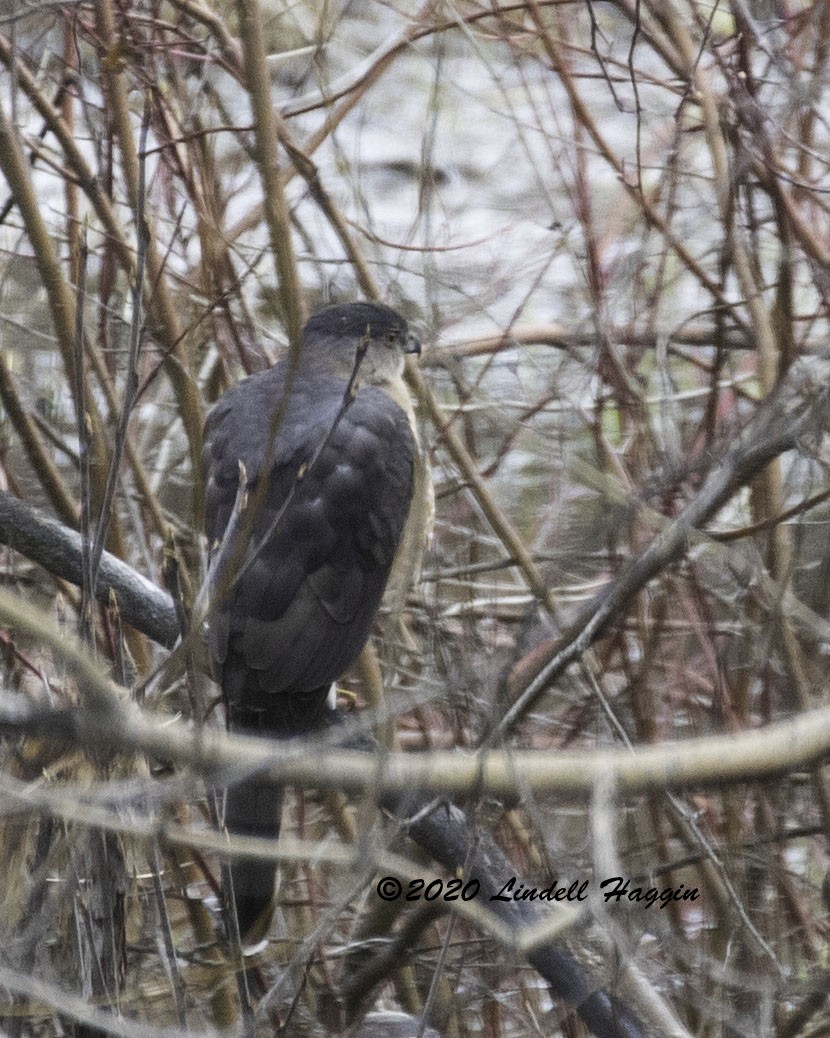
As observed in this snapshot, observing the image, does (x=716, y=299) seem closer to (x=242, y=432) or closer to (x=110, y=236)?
(x=242, y=432)

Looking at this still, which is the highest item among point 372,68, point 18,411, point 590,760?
point 372,68

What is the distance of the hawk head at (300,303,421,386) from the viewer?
420cm

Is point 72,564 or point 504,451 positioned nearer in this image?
point 72,564

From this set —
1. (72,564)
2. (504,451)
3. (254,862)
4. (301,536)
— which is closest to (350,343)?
(504,451)

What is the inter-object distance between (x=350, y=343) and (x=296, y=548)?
0.87 metres

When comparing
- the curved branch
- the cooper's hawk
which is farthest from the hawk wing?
the curved branch

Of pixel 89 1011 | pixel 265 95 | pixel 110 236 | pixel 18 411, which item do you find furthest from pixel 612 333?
pixel 89 1011

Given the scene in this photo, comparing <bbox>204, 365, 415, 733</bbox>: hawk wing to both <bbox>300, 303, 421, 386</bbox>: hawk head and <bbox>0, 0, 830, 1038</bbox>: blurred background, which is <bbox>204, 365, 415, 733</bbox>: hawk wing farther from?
<bbox>300, 303, 421, 386</bbox>: hawk head

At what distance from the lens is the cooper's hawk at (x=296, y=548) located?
3494mm

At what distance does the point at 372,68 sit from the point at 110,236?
0.94 m

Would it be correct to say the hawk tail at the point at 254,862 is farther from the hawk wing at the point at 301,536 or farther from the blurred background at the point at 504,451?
the hawk wing at the point at 301,536

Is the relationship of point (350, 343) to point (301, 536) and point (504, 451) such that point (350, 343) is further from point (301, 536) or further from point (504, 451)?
point (301, 536)

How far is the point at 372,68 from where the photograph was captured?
3.99 metres

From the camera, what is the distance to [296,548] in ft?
12.0
